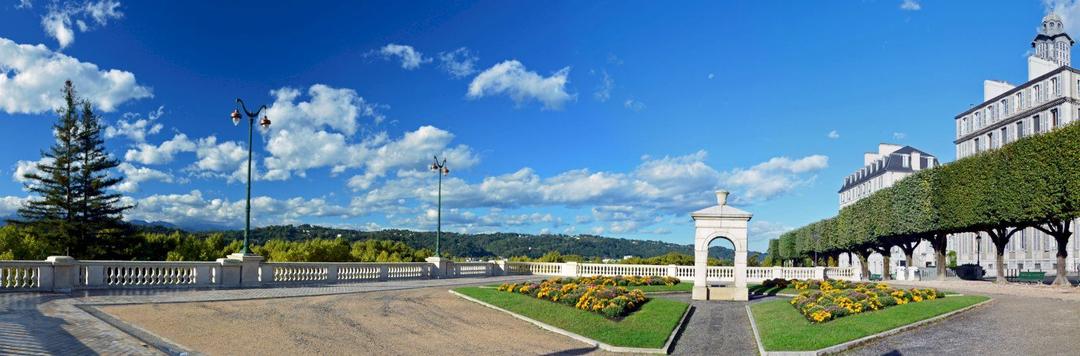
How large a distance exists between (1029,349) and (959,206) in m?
33.2

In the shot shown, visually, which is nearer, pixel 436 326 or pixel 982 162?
pixel 436 326

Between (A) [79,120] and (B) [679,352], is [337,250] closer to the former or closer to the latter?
(A) [79,120]

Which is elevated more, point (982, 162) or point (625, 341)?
point (982, 162)

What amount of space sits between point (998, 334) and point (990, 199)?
92.1 ft

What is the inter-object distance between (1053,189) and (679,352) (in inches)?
1175

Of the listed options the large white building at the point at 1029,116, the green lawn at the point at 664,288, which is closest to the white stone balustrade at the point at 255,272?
the green lawn at the point at 664,288

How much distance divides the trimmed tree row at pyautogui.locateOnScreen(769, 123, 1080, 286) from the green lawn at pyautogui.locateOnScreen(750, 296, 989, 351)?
16.1 m

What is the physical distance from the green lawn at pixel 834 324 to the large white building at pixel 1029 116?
2436 inches

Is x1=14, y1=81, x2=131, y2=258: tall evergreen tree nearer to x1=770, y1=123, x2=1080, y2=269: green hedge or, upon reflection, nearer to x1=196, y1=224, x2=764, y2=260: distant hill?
x1=196, y1=224, x2=764, y2=260: distant hill

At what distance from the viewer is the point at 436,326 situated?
21.4m

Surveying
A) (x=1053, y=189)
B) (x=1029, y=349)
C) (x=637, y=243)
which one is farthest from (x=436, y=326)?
(x=637, y=243)

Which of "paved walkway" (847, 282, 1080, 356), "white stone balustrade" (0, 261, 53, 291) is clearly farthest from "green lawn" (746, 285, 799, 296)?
"white stone balustrade" (0, 261, 53, 291)

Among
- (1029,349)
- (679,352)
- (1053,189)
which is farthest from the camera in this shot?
(1053,189)

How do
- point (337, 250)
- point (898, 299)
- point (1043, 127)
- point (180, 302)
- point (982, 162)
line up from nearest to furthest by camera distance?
point (180, 302)
point (898, 299)
point (982, 162)
point (337, 250)
point (1043, 127)
